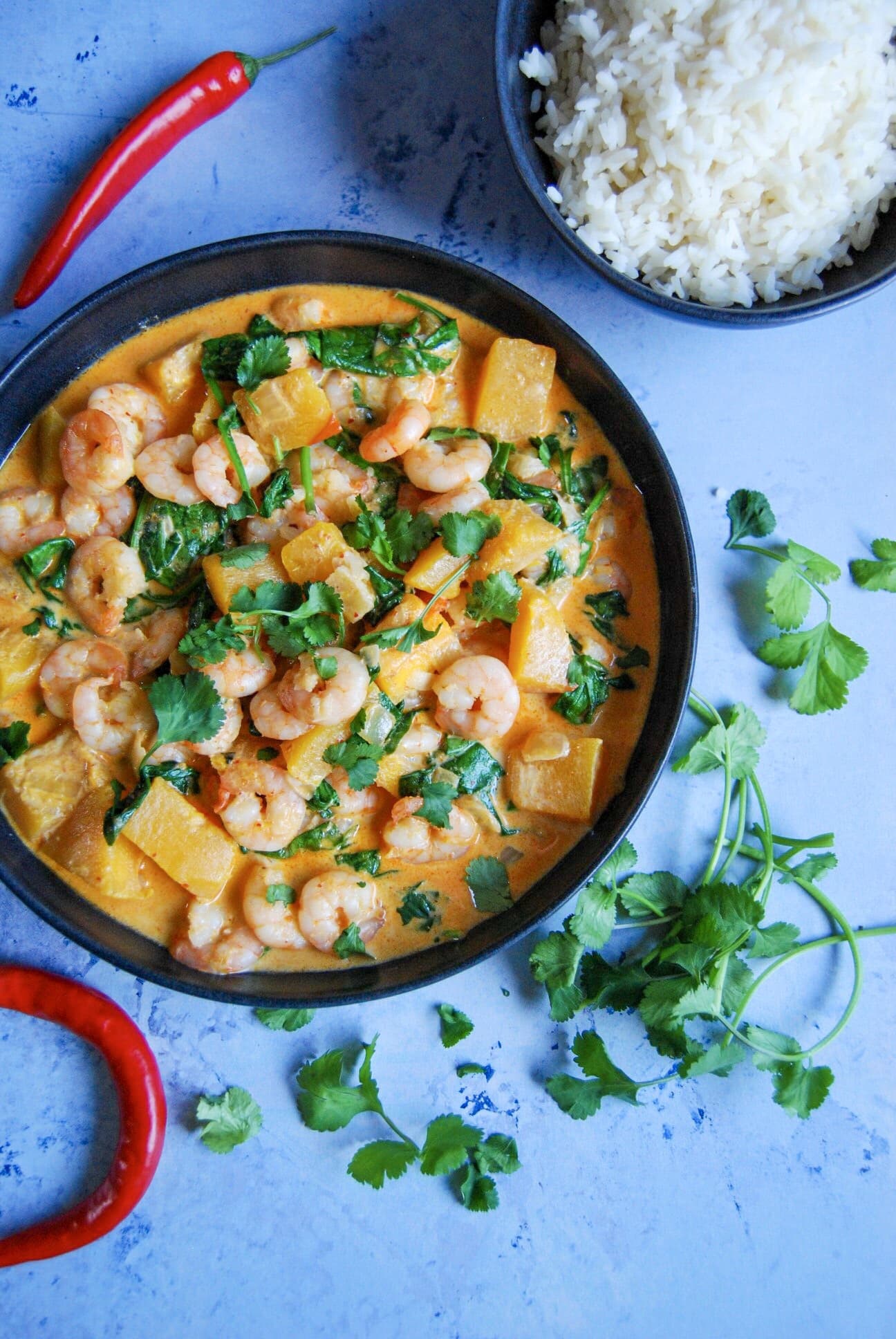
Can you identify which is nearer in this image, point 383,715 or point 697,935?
point 383,715

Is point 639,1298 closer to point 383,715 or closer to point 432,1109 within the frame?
point 432,1109

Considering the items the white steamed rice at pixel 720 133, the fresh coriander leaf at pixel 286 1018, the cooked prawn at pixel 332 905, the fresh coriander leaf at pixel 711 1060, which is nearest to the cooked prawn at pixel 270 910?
the cooked prawn at pixel 332 905

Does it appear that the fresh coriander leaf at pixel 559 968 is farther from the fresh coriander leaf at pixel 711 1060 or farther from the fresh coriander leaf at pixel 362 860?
the fresh coriander leaf at pixel 362 860

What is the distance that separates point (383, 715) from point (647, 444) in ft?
4.26

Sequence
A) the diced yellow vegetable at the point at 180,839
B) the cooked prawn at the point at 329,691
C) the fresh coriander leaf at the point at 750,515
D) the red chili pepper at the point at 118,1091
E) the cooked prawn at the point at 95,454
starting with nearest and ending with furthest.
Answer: the cooked prawn at the point at 329,691, the cooked prawn at the point at 95,454, the diced yellow vegetable at the point at 180,839, the red chili pepper at the point at 118,1091, the fresh coriander leaf at the point at 750,515

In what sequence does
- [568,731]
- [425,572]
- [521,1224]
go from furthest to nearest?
[521,1224]
[568,731]
[425,572]

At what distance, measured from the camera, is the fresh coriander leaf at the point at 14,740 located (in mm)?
3318

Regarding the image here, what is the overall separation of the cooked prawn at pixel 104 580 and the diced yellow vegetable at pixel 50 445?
0.99 feet

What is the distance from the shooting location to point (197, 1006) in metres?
3.66

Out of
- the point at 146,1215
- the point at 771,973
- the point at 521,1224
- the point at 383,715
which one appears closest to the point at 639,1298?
the point at 521,1224

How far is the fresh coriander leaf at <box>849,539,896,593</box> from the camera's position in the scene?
3.81 m

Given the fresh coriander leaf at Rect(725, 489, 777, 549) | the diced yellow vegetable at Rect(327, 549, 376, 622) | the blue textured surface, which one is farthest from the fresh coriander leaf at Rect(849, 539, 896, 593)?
the diced yellow vegetable at Rect(327, 549, 376, 622)

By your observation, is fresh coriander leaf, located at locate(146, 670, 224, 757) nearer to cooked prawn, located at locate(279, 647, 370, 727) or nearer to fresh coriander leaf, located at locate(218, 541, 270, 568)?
cooked prawn, located at locate(279, 647, 370, 727)

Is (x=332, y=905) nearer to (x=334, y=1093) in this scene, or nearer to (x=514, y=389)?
(x=334, y=1093)
